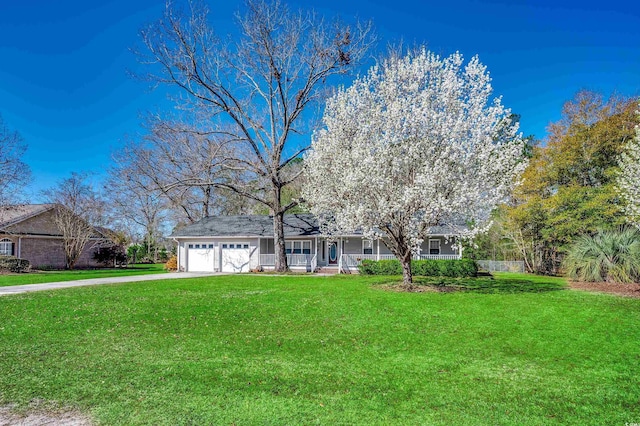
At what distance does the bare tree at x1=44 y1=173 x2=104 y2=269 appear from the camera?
29.6 metres

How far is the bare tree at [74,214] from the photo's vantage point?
97.1 ft

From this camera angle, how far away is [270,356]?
6.81 m

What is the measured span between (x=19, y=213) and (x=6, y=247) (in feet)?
13.1

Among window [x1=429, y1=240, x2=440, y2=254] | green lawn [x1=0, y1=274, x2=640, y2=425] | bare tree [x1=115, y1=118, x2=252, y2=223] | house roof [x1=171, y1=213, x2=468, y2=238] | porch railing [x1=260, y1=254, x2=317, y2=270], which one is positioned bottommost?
green lawn [x1=0, y1=274, x2=640, y2=425]

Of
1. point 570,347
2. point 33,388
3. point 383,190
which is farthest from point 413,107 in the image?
point 33,388

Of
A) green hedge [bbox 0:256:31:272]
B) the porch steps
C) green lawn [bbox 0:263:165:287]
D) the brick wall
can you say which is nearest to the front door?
the porch steps

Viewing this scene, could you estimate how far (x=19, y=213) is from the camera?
100 ft

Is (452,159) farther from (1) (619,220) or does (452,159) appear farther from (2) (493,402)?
(1) (619,220)

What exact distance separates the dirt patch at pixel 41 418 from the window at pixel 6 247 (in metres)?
29.5

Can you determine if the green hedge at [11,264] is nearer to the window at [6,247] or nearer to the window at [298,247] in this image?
the window at [6,247]

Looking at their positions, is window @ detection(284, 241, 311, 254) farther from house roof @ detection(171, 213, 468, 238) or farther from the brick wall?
the brick wall

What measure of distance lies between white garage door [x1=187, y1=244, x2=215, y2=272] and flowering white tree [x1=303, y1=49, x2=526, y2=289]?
15.7 meters

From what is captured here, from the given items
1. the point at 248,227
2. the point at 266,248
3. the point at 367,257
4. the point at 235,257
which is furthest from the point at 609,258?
the point at 235,257

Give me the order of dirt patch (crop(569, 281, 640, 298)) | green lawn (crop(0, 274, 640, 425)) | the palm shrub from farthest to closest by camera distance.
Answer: the palm shrub < dirt patch (crop(569, 281, 640, 298)) < green lawn (crop(0, 274, 640, 425))
